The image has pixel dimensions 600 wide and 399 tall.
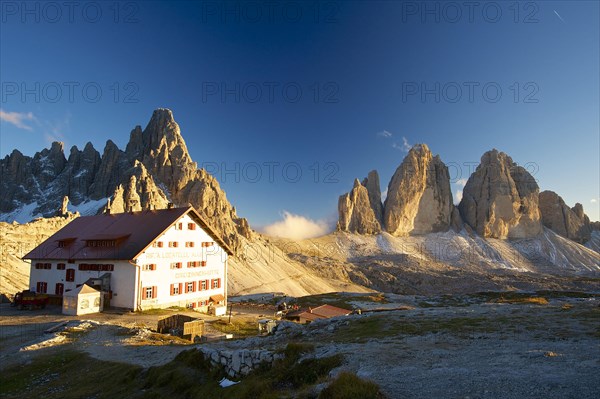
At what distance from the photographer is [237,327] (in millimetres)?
40875

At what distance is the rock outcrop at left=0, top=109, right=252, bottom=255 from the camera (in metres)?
147

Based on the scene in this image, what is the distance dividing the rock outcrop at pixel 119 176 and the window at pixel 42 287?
85.0 meters

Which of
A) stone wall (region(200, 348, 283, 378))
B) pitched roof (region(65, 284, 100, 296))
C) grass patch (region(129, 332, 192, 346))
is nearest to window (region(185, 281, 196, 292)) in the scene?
pitched roof (region(65, 284, 100, 296))

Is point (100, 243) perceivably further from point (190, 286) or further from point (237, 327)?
point (237, 327)

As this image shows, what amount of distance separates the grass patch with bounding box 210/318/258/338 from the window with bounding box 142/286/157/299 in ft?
29.3

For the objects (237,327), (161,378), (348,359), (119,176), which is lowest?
(237,327)

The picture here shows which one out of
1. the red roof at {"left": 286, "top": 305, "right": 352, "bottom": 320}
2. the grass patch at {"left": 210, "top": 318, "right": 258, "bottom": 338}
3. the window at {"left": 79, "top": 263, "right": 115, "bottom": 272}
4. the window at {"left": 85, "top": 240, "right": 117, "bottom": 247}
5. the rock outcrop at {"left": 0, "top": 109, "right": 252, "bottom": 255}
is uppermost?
the rock outcrop at {"left": 0, "top": 109, "right": 252, "bottom": 255}

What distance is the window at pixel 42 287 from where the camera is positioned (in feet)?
163

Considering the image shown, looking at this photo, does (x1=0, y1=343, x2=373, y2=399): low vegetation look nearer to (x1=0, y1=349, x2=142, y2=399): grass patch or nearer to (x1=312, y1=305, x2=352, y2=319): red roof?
(x1=0, y1=349, x2=142, y2=399): grass patch

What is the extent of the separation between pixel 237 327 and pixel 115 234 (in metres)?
20.8

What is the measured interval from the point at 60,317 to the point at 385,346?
3608 cm

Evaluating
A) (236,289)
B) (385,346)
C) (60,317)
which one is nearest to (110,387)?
(385,346)

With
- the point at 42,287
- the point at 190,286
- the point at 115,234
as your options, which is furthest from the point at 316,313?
the point at 42,287

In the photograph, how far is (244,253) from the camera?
13262 cm
